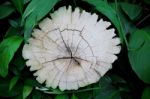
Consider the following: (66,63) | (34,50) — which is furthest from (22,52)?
(66,63)

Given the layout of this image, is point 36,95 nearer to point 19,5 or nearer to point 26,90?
point 26,90

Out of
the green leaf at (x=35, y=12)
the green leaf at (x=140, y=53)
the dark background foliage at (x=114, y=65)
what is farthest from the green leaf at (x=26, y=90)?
the green leaf at (x=140, y=53)

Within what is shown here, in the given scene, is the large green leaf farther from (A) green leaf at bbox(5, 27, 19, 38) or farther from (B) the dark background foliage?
(A) green leaf at bbox(5, 27, 19, 38)

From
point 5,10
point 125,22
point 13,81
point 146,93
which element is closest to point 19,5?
point 5,10

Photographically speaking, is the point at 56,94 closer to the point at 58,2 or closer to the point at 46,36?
the point at 46,36

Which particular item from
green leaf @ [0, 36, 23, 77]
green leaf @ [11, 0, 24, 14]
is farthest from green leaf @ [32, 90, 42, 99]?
green leaf @ [11, 0, 24, 14]

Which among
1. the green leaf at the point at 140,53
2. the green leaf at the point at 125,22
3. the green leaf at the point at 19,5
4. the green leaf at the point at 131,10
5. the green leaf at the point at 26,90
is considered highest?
the green leaf at the point at 19,5

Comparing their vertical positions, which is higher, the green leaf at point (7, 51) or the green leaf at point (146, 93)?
the green leaf at point (7, 51)

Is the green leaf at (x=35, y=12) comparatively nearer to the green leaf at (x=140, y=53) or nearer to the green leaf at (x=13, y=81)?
the green leaf at (x=13, y=81)
